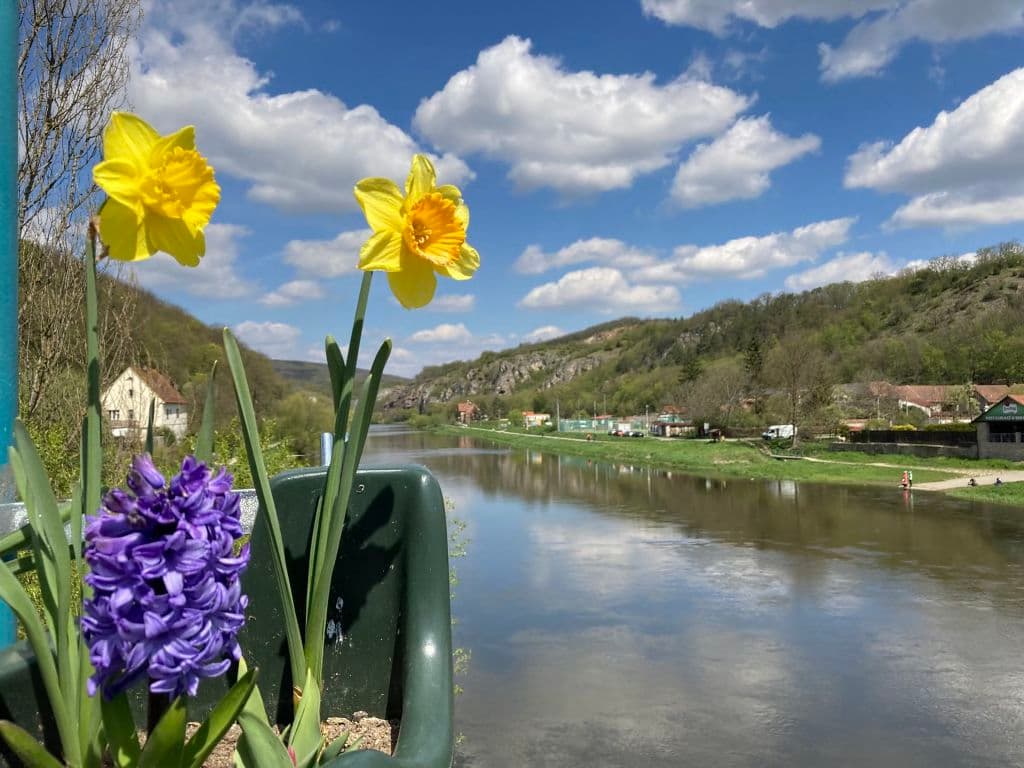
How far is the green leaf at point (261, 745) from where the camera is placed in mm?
697

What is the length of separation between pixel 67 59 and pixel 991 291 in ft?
248

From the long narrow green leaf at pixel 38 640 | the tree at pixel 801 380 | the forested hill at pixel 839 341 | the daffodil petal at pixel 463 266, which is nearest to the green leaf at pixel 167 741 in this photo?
the long narrow green leaf at pixel 38 640

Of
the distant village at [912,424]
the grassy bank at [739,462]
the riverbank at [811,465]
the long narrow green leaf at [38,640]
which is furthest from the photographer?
the distant village at [912,424]

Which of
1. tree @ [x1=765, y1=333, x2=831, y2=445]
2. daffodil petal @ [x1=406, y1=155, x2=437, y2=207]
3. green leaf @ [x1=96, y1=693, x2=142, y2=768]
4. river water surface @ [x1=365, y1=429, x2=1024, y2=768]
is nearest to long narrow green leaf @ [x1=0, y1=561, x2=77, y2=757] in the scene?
green leaf @ [x1=96, y1=693, x2=142, y2=768]

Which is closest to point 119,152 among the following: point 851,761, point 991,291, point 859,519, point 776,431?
point 851,761

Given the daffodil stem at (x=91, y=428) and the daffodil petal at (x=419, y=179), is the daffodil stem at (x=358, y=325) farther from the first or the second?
the daffodil stem at (x=91, y=428)

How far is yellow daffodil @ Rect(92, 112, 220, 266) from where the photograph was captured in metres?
0.81

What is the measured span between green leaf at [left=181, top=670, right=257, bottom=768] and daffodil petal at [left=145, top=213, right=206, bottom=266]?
0.45m

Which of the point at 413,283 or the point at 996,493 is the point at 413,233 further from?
the point at 996,493

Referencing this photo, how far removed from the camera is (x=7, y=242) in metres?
1.31

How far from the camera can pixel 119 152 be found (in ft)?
2.65

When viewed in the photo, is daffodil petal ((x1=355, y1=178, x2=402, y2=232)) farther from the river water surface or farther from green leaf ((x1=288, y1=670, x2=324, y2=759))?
the river water surface

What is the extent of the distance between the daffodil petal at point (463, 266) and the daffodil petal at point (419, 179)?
0.09 meters

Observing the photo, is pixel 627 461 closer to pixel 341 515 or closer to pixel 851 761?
pixel 851 761
